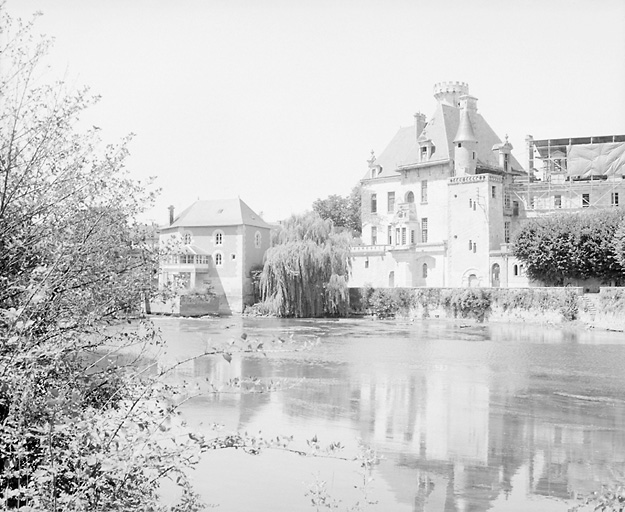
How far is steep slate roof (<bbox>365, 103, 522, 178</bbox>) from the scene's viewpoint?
164ft

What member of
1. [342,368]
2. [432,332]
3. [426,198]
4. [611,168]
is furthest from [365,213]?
[342,368]

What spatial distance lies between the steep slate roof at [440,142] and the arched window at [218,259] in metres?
12.3

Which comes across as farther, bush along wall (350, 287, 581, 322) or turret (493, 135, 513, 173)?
turret (493, 135, 513, 173)

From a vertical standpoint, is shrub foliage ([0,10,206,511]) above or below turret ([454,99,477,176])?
below

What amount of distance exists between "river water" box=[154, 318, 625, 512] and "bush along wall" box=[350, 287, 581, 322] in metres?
12.0

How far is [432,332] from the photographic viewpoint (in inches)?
1335

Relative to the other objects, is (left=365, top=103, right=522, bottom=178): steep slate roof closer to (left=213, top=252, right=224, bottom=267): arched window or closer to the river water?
(left=213, top=252, right=224, bottom=267): arched window

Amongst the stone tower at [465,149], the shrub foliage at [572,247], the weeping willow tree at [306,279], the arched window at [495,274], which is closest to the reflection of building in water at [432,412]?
the shrub foliage at [572,247]

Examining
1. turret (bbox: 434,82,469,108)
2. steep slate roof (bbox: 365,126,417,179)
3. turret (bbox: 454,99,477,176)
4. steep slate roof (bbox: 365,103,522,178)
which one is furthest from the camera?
turret (bbox: 434,82,469,108)

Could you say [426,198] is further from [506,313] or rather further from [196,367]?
[196,367]

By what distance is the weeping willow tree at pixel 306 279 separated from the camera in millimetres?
42406

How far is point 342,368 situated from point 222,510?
40.7ft

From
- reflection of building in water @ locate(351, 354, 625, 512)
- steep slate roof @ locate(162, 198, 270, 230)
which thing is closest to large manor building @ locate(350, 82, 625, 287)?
steep slate roof @ locate(162, 198, 270, 230)

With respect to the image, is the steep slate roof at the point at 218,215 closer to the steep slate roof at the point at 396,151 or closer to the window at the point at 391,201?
the window at the point at 391,201
